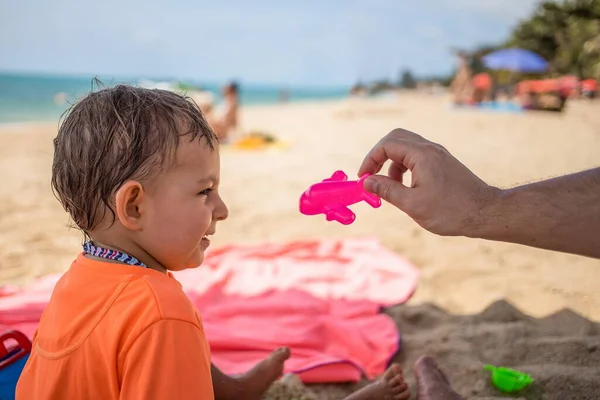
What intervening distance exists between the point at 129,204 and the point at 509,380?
146 centimetres

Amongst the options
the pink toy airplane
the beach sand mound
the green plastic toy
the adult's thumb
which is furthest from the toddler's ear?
the green plastic toy

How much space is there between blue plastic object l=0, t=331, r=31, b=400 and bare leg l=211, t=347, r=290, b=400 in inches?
22.4

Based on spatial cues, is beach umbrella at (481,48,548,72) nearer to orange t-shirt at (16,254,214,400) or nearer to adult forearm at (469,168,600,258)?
adult forearm at (469,168,600,258)

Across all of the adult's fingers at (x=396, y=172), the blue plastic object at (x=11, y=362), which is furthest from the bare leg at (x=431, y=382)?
the blue plastic object at (x=11, y=362)

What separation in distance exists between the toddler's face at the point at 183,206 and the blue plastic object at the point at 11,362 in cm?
63

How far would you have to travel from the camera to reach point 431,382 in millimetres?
1804

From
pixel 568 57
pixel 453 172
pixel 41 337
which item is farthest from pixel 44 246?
pixel 568 57

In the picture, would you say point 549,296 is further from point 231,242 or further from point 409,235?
point 231,242

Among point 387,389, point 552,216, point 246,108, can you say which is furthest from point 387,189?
point 246,108

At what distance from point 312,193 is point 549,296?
1757 millimetres

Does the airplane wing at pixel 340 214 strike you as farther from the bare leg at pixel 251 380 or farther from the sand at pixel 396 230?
the bare leg at pixel 251 380

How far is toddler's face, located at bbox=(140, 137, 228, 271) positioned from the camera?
3.84 feet

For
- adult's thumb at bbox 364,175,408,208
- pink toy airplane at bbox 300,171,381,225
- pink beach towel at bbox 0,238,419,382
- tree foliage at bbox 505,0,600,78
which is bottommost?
pink beach towel at bbox 0,238,419,382

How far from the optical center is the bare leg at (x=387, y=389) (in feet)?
5.76
